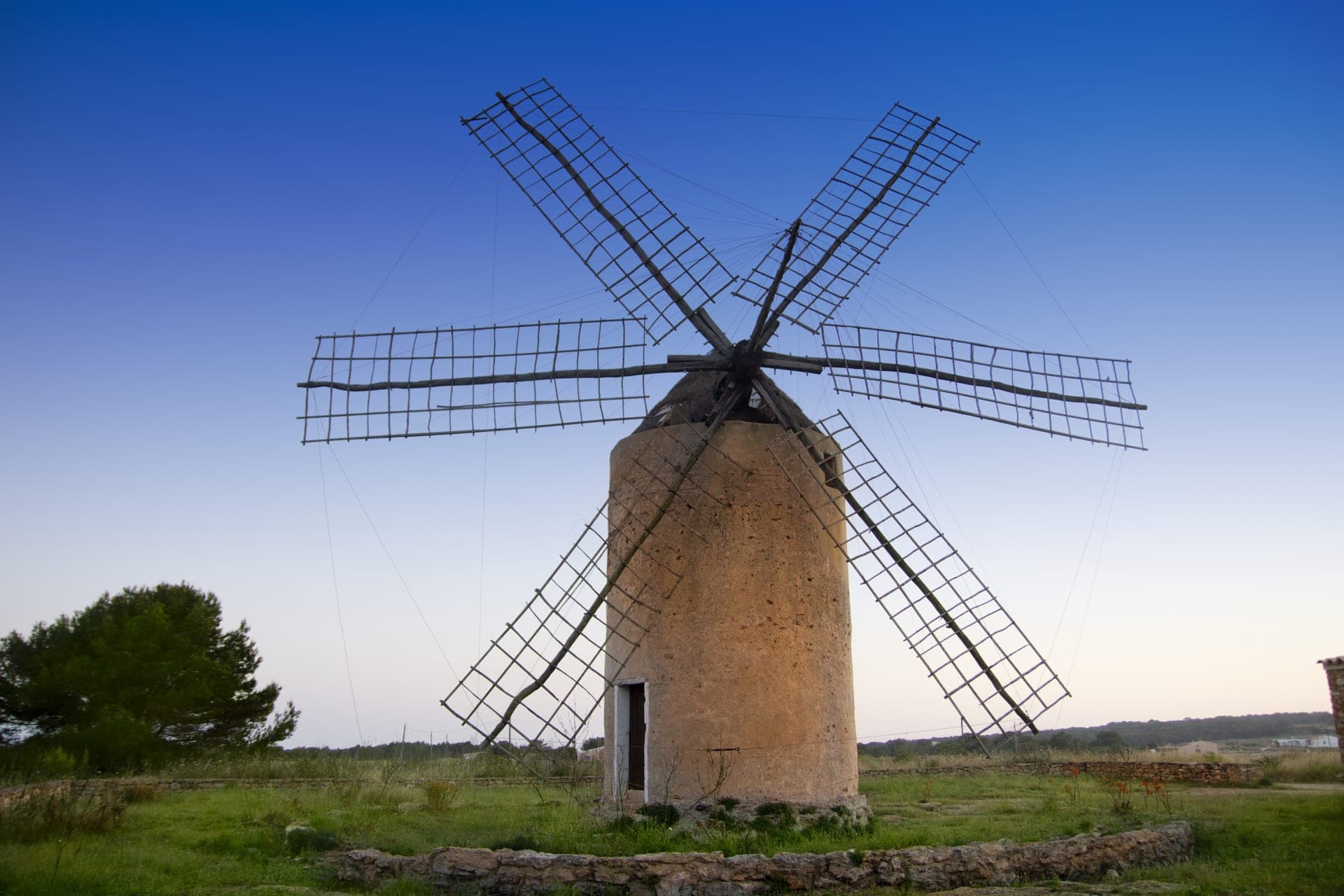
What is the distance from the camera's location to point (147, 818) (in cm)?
1007

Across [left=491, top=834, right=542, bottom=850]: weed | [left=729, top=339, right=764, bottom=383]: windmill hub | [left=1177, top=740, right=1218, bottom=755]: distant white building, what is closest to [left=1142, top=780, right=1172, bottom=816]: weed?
[left=729, top=339, right=764, bottom=383]: windmill hub

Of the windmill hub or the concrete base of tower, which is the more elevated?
the windmill hub

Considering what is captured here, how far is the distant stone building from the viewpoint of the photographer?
10.7m

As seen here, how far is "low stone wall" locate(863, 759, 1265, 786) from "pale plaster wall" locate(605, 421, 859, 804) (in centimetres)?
→ 885

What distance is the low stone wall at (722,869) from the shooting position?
7.07 m

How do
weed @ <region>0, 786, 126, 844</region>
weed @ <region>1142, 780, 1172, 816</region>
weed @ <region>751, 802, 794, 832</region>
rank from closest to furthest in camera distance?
weed @ <region>0, 786, 126, 844</region>
weed @ <region>751, 802, 794, 832</region>
weed @ <region>1142, 780, 1172, 816</region>

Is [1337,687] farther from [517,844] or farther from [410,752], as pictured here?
[410,752]

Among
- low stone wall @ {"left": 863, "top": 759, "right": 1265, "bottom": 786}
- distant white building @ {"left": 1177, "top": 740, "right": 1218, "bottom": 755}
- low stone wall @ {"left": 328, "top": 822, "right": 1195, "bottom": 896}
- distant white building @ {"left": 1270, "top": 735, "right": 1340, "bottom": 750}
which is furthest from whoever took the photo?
distant white building @ {"left": 1270, "top": 735, "right": 1340, "bottom": 750}

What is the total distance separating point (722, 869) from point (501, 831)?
2.69 metres

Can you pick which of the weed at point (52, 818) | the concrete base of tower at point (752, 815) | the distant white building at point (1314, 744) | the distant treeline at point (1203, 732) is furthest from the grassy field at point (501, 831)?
the distant treeline at point (1203, 732)

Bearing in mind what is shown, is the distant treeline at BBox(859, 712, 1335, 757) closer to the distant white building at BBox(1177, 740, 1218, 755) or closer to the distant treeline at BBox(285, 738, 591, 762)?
the distant white building at BBox(1177, 740, 1218, 755)

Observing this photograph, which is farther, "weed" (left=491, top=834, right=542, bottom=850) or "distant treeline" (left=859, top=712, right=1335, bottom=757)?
"distant treeline" (left=859, top=712, right=1335, bottom=757)

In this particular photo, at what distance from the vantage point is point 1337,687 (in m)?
10.8

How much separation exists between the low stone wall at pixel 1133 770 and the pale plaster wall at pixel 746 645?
29.0 feet
